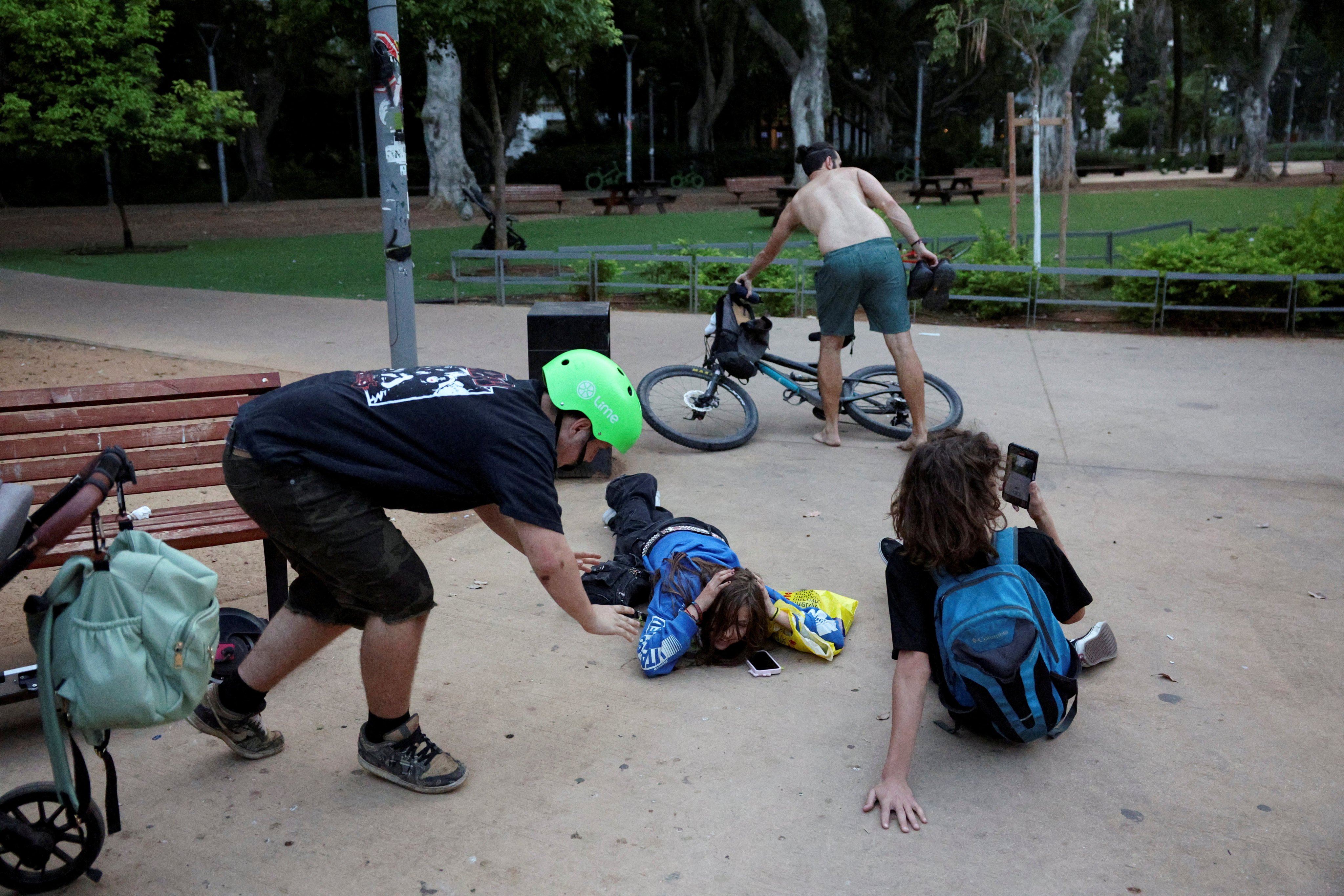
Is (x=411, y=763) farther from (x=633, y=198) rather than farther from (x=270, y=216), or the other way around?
(x=270, y=216)

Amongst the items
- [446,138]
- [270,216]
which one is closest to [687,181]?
[446,138]

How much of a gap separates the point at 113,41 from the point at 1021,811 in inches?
735

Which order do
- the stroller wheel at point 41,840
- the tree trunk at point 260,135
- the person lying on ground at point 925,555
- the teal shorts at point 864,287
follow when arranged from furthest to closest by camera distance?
the tree trunk at point 260,135, the teal shorts at point 864,287, the person lying on ground at point 925,555, the stroller wheel at point 41,840

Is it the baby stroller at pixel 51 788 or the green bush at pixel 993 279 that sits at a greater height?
the green bush at pixel 993 279

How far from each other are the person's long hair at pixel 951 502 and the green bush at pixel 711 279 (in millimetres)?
8282

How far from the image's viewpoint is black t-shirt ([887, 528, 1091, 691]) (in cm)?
301

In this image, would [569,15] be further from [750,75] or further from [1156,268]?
[750,75]

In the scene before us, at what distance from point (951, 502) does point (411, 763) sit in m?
1.65

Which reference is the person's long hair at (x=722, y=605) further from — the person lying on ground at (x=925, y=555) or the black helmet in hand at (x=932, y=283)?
the black helmet in hand at (x=932, y=283)

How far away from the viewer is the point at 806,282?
477 inches

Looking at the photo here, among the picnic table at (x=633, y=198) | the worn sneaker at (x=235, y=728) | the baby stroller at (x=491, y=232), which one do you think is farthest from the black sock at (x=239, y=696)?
the picnic table at (x=633, y=198)

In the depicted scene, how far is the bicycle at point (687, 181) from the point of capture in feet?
128

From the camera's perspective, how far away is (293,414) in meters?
2.72

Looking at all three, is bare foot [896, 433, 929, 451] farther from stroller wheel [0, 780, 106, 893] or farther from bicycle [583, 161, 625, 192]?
bicycle [583, 161, 625, 192]
